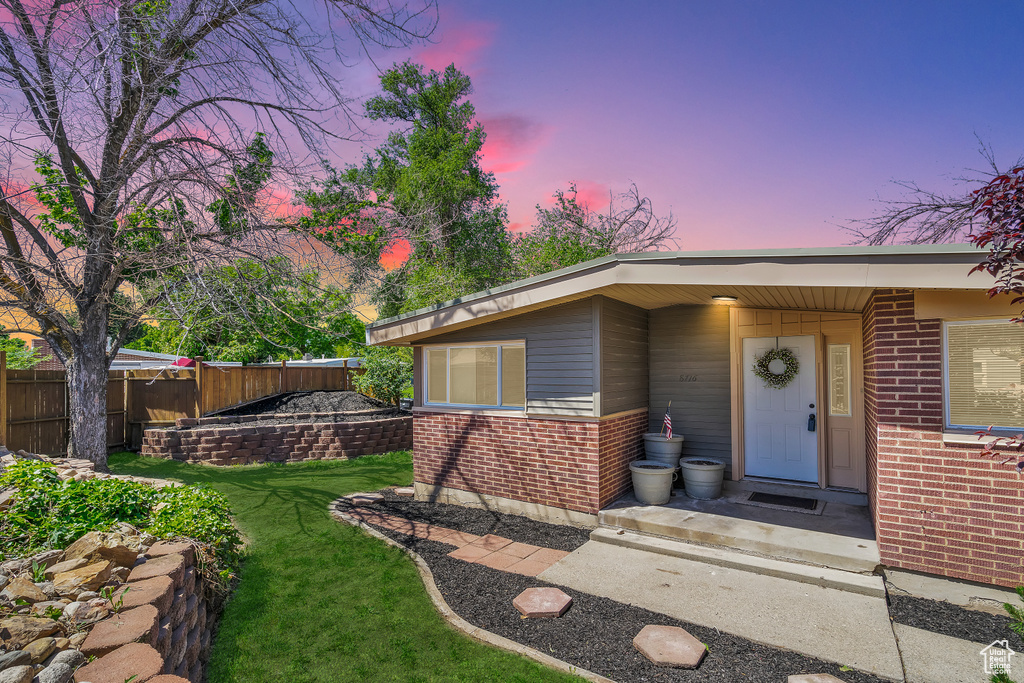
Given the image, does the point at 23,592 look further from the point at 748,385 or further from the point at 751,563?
the point at 748,385

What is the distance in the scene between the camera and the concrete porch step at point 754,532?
4512 mm

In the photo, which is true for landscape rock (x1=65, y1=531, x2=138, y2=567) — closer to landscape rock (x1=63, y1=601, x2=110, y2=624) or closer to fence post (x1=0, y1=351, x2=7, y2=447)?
landscape rock (x1=63, y1=601, x2=110, y2=624)

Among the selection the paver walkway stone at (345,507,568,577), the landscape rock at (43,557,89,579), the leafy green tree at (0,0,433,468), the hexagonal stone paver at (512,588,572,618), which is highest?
the leafy green tree at (0,0,433,468)

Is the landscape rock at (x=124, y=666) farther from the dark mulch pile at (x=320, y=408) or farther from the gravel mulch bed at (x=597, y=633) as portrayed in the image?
the dark mulch pile at (x=320, y=408)

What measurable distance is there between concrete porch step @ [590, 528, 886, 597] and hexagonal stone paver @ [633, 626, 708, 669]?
1451 mm

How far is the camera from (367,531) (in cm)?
590

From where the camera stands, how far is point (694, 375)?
7066mm

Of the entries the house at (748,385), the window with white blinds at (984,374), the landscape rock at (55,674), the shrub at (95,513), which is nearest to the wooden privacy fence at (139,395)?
the shrub at (95,513)

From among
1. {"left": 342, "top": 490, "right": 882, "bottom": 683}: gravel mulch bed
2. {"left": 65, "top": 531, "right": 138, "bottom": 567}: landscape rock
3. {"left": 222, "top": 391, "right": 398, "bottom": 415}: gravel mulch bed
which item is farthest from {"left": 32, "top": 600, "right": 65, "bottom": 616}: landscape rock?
{"left": 222, "top": 391, "right": 398, "bottom": 415}: gravel mulch bed

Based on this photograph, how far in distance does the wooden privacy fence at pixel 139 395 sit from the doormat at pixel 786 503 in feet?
35.1

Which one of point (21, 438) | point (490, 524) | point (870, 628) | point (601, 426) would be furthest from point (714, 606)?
point (21, 438)

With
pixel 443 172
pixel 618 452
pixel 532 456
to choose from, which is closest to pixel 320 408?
pixel 532 456

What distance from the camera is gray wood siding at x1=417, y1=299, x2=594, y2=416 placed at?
19.6 feet

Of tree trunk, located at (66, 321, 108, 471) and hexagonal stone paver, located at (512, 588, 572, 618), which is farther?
tree trunk, located at (66, 321, 108, 471)
